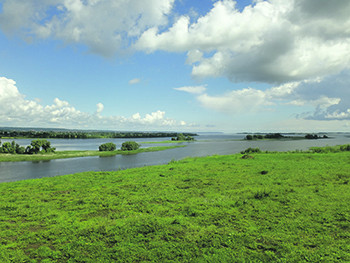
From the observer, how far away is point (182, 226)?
8.19m

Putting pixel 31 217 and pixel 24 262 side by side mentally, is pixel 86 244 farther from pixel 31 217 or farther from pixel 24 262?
pixel 31 217

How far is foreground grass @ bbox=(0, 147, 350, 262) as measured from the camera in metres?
6.34

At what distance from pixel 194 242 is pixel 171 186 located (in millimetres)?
8192

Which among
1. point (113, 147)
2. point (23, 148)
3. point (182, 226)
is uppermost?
point (182, 226)

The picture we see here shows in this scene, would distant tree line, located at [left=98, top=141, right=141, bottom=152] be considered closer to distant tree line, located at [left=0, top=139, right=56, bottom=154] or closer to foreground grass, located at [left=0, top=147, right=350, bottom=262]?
distant tree line, located at [left=0, top=139, right=56, bottom=154]

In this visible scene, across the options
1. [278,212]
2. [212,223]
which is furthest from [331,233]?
[212,223]

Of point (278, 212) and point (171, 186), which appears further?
point (171, 186)

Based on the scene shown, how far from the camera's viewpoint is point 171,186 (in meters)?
15.1

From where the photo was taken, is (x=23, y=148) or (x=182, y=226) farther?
(x=23, y=148)

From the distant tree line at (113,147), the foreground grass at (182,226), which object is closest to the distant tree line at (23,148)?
the distant tree line at (113,147)

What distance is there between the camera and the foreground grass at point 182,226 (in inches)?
250

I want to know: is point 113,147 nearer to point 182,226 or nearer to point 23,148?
point 23,148

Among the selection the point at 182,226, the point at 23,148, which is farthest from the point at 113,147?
the point at 182,226

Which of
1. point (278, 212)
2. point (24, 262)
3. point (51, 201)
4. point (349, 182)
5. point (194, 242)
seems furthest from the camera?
point (349, 182)
